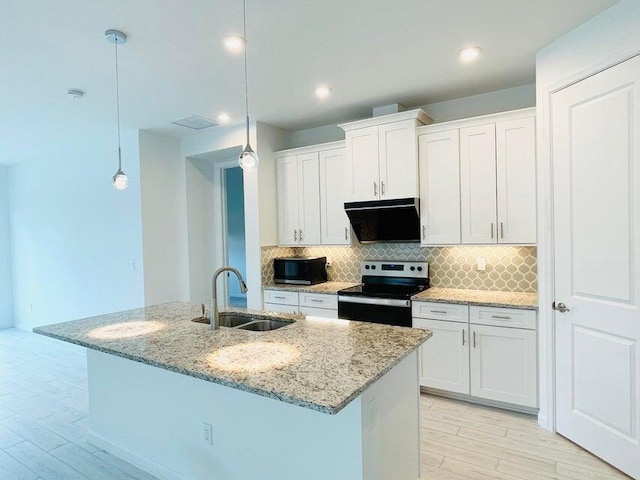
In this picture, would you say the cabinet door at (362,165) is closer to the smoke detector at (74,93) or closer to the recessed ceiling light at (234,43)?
the recessed ceiling light at (234,43)

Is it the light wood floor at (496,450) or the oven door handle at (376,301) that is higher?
the oven door handle at (376,301)

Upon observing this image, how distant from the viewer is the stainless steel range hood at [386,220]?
361 cm

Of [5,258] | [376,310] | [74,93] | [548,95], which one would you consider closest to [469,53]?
[548,95]

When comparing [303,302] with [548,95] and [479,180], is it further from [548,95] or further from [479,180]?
[548,95]

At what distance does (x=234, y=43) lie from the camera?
250 centimetres

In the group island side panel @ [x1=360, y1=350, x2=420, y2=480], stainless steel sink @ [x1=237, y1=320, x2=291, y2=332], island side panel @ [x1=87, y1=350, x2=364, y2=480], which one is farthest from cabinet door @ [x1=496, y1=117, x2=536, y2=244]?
island side panel @ [x1=87, y1=350, x2=364, y2=480]

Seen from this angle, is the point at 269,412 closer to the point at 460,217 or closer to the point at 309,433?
the point at 309,433

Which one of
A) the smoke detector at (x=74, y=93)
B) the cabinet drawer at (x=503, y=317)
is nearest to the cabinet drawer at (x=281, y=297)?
the cabinet drawer at (x=503, y=317)

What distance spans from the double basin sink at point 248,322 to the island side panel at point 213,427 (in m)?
0.52

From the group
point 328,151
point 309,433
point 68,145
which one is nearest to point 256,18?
point 328,151

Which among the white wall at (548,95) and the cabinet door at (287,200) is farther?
the cabinet door at (287,200)

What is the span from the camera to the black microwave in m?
4.25

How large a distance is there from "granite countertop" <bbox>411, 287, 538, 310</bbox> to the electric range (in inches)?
6.2

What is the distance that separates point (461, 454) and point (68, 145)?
581cm
